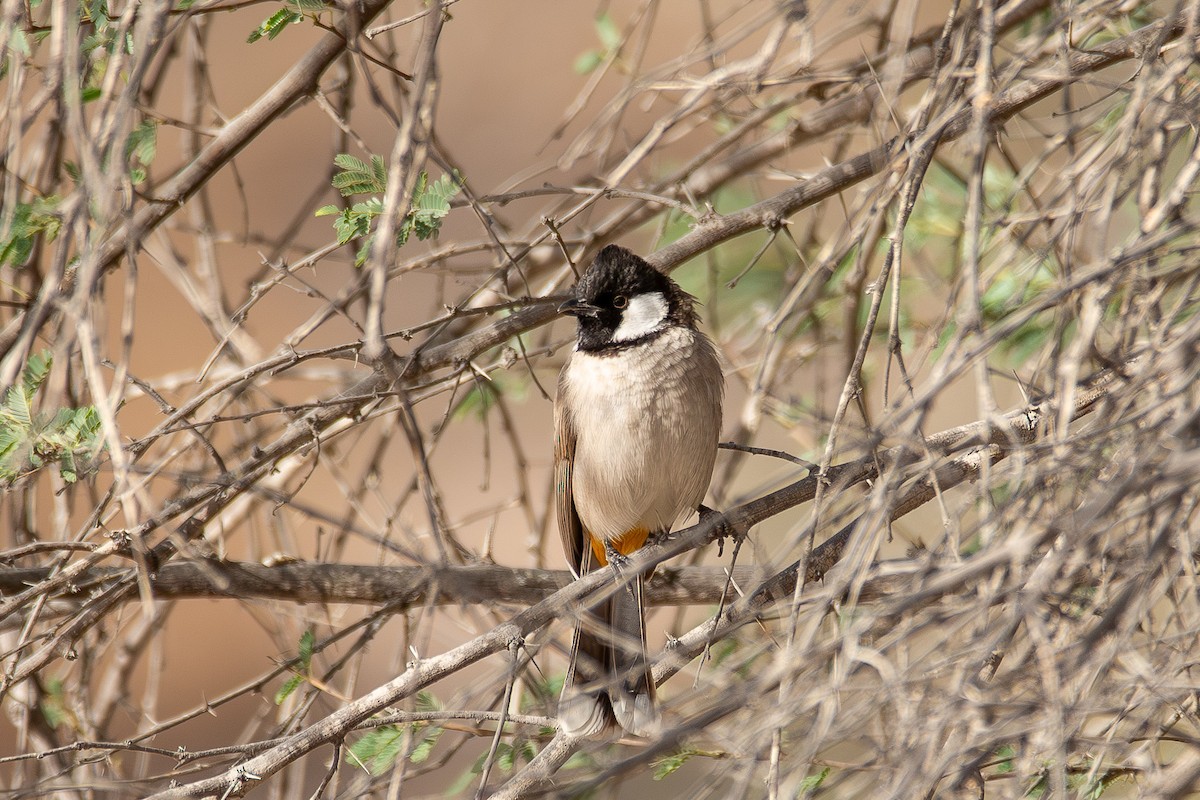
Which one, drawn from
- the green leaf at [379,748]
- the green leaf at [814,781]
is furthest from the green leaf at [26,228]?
the green leaf at [814,781]

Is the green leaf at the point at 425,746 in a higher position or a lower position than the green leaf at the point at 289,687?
lower

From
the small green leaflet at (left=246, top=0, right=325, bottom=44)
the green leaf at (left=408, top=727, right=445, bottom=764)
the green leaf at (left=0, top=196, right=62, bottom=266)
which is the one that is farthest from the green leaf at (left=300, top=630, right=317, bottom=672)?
the small green leaflet at (left=246, top=0, right=325, bottom=44)

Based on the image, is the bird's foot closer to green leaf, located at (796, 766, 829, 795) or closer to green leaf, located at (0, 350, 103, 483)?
green leaf, located at (796, 766, 829, 795)

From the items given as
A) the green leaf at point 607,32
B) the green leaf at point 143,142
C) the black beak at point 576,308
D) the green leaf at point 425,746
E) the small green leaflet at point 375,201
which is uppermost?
the green leaf at point 607,32

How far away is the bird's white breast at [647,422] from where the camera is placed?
11.4ft

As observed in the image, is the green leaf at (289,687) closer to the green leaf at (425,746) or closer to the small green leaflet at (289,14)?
the green leaf at (425,746)

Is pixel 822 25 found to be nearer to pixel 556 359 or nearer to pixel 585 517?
pixel 556 359

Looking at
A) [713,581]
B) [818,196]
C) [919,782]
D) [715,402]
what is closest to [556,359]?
[715,402]

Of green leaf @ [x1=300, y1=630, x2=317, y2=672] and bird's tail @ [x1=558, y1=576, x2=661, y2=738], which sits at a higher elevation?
green leaf @ [x1=300, y1=630, x2=317, y2=672]

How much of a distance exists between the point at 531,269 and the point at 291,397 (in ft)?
11.7

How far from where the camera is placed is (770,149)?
3.69 m

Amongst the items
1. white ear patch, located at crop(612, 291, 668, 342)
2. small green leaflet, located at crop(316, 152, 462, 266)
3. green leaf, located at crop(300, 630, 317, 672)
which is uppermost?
small green leaflet, located at crop(316, 152, 462, 266)

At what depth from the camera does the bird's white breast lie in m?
3.48

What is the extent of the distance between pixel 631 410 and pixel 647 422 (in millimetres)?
63
